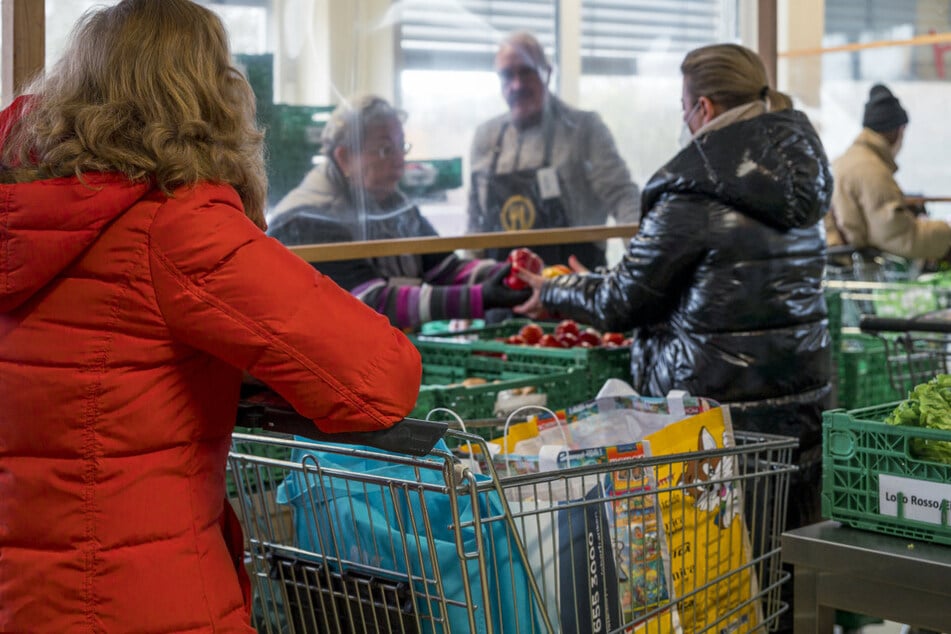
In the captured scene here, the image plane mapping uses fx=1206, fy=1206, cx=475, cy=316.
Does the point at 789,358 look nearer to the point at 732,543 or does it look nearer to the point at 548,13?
A: the point at 732,543

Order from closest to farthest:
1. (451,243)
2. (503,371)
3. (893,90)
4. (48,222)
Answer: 1. (48,222)
2. (503,371)
3. (451,243)
4. (893,90)

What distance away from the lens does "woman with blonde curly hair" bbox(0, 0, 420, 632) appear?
5.31 ft

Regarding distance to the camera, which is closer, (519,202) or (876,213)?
(519,202)

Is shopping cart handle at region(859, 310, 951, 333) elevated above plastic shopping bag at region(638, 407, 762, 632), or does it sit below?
above

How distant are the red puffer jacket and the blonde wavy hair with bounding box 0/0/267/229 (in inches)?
1.7

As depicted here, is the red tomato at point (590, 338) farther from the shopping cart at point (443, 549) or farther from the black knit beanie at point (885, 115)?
the black knit beanie at point (885, 115)

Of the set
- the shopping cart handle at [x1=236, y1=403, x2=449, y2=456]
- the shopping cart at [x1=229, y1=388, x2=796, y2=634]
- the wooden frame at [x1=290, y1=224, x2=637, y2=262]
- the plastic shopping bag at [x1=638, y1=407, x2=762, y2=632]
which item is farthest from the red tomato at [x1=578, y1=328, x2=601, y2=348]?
the shopping cart handle at [x1=236, y1=403, x2=449, y2=456]

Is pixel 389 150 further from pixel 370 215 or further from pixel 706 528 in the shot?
pixel 706 528

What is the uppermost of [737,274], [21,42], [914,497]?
[21,42]

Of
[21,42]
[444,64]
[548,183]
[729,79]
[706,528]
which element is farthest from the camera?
[548,183]

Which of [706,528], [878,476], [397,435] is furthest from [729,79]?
[397,435]

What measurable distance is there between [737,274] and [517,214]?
1.29 meters

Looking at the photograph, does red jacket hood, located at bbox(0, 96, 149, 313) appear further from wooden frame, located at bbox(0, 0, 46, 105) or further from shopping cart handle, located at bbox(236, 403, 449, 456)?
wooden frame, located at bbox(0, 0, 46, 105)

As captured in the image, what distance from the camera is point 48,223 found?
161 centimetres
